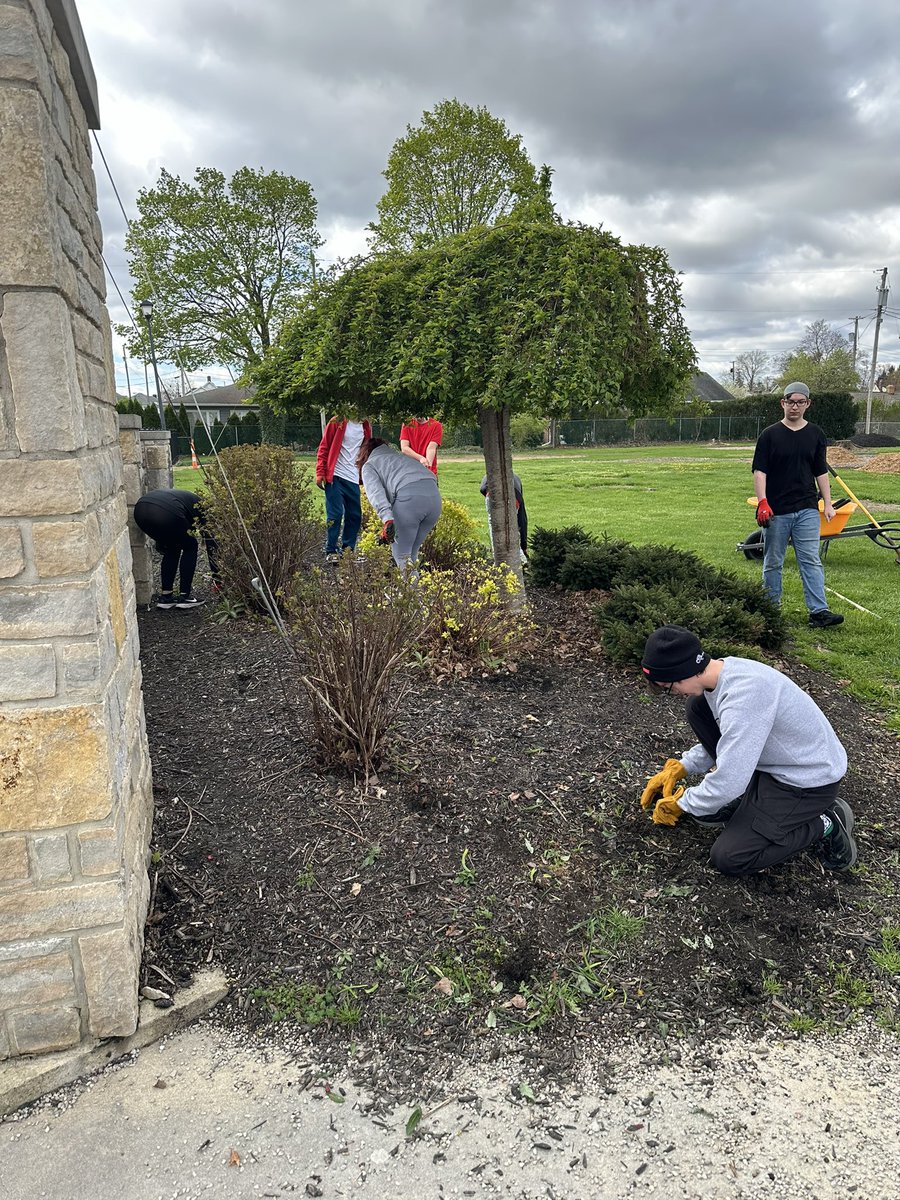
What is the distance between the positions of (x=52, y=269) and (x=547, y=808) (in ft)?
8.91

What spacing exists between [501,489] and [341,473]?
2.26 meters

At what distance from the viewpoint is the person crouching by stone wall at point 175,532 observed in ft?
19.9

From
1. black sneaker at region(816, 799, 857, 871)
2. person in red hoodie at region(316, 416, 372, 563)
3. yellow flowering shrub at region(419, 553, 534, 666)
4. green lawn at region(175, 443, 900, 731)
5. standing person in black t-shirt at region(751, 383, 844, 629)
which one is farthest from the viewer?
person in red hoodie at region(316, 416, 372, 563)

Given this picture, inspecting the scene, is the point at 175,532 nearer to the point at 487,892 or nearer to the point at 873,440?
the point at 487,892

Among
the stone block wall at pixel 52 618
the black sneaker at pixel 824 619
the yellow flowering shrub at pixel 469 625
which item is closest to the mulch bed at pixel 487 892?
the stone block wall at pixel 52 618

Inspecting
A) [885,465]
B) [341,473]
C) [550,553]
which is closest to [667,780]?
[550,553]

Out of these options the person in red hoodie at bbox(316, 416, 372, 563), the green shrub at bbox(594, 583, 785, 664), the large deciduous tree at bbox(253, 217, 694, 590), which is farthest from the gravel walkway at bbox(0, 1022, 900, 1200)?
the person in red hoodie at bbox(316, 416, 372, 563)

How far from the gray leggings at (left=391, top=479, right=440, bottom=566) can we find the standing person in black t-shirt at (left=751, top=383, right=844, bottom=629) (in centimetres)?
263

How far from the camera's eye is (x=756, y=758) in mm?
2783

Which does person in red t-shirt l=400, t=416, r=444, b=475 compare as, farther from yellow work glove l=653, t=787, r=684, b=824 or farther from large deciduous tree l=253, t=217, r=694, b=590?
yellow work glove l=653, t=787, r=684, b=824

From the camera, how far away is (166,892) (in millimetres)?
2826

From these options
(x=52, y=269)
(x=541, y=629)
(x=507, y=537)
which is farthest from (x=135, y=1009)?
(x=507, y=537)

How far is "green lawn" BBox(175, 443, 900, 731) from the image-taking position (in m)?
5.64

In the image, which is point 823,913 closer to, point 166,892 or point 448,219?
point 166,892
